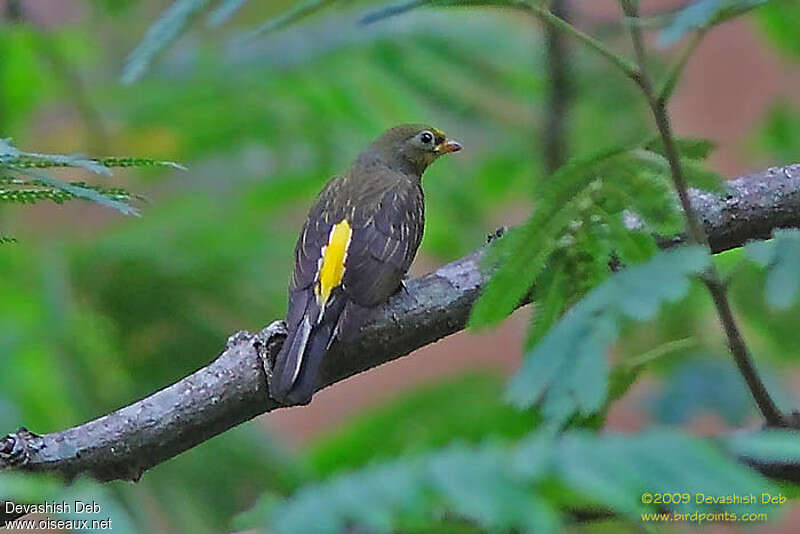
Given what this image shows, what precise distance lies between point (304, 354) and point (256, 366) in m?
0.14

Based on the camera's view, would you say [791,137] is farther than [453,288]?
Yes

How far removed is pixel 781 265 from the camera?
1572 mm

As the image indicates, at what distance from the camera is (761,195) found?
2.06 m

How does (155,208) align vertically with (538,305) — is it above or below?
above

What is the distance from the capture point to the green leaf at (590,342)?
1.29 meters

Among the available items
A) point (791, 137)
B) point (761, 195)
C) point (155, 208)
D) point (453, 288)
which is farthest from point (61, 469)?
point (791, 137)

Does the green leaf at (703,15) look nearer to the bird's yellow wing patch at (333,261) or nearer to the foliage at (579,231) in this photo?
the foliage at (579,231)

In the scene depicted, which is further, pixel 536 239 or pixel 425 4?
pixel 536 239

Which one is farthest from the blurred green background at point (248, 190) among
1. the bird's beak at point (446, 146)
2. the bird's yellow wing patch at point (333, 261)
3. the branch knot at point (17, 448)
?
the branch knot at point (17, 448)

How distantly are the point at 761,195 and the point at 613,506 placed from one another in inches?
48.8

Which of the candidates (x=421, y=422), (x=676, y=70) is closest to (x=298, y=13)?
(x=676, y=70)

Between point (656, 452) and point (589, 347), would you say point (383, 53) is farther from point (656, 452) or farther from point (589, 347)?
point (656, 452)

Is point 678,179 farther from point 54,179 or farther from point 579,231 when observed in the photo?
point 54,179

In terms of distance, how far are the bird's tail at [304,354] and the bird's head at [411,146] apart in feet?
4.25
